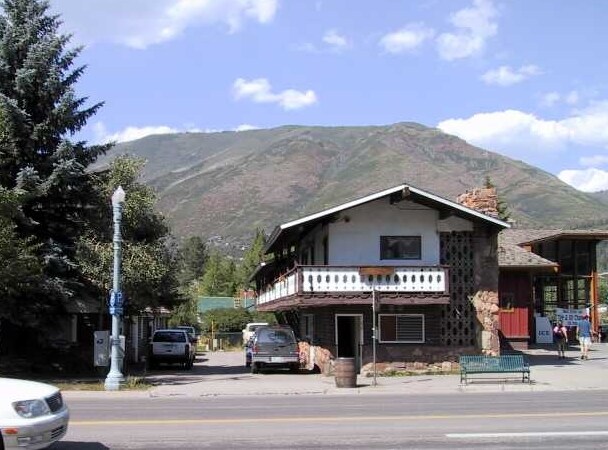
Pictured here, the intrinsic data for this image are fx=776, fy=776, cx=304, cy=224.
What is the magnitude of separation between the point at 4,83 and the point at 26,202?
14.5 feet

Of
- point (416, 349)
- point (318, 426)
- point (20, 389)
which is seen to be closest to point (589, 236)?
point (416, 349)

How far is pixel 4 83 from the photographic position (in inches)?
1056

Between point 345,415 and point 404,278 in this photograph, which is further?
point 404,278

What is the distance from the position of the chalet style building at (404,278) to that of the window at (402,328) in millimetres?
37

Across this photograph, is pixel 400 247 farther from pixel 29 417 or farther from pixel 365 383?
pixel 29 417

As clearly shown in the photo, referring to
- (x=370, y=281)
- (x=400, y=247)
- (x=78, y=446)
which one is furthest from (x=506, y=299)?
(x=78, y=446)

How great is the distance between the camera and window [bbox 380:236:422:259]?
2948 centimetres

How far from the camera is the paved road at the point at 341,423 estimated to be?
36.7 feet

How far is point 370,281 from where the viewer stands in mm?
27797

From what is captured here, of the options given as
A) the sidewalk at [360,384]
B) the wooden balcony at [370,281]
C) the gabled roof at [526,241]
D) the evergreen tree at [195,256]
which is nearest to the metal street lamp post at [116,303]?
the sidewalk at [360,384]

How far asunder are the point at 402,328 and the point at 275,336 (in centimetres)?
484

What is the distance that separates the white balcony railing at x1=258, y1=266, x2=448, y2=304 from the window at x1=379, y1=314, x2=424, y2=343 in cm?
153

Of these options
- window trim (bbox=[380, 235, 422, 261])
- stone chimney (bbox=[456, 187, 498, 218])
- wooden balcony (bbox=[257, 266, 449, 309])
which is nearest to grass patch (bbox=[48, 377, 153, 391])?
wooden balcony (bbox=[257, 266, 449, 309])

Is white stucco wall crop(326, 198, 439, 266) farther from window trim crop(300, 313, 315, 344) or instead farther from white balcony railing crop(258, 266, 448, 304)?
window trim crop(300, 313, 315, 344)
